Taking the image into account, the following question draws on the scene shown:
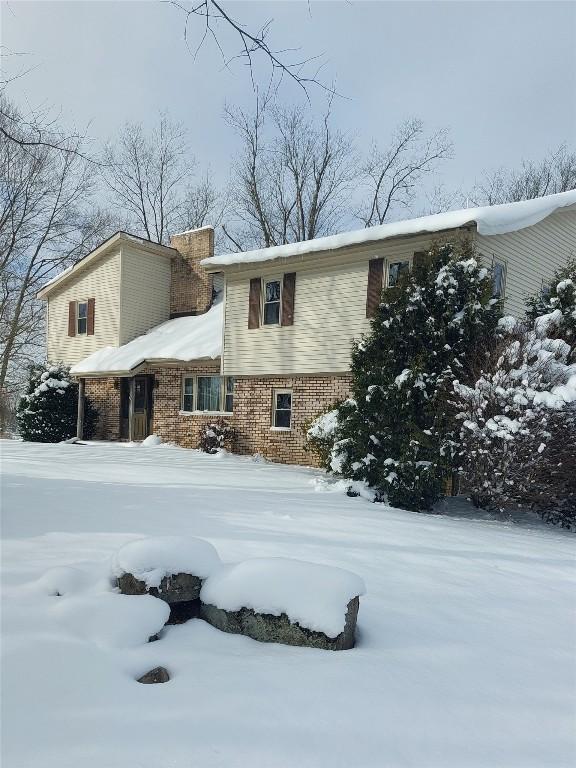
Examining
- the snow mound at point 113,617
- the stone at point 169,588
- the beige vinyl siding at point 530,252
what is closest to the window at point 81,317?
the beige vinyl siding at point 530,252

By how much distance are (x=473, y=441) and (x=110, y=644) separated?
6416 millimetres

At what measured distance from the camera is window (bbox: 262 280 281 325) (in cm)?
1466

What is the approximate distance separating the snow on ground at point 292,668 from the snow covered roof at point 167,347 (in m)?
10.7

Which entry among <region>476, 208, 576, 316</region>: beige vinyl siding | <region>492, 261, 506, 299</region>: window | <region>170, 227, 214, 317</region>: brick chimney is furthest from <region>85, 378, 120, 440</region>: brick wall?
<region>476, 208, 576, 316</region>: beige vinyl siding

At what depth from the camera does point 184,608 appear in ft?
11.8

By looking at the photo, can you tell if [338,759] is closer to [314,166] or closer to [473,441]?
[473,441]

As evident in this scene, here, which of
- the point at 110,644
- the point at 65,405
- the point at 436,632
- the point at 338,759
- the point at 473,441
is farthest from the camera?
the point at 65,405

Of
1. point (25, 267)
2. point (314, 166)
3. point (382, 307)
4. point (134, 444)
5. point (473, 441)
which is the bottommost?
point (134, 444)

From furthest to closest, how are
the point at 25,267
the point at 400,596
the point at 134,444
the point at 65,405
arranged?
the point at 25,267 < the point at 65,405 < the point at 134,444 < the point at 400,596

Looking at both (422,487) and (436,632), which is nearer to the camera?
(436,632)

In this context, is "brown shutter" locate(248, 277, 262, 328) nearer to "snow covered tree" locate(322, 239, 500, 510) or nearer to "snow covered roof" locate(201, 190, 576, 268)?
"snow covered roof" locate(201, 190, 576, 268)

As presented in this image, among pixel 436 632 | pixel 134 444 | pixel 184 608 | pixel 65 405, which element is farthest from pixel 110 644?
pixel 65 405

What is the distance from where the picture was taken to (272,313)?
580 inches

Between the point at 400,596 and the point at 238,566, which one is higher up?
the point at 238,566
